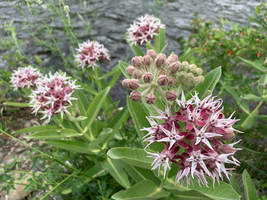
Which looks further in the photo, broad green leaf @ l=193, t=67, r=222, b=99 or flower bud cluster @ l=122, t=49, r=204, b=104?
broad green leaf @ l=193, t=67, r=222, b=99

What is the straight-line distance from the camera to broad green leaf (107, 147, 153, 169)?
1.48 m

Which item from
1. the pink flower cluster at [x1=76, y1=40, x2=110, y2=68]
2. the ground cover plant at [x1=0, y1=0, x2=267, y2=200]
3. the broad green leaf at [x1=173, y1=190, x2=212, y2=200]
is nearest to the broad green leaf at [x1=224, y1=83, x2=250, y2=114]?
the ground cover plant at [x1=0, y1=0, x2=267, y2=200]

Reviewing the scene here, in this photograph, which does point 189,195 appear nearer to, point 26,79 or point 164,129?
point 164,129

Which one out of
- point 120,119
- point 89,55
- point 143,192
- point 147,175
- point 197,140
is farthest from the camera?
point 89,55

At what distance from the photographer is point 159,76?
1522 millimetres

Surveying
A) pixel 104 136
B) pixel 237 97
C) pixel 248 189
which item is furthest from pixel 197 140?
pixel 237 97

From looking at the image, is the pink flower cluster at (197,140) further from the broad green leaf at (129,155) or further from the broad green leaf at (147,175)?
the broad green leaf at (147,175)

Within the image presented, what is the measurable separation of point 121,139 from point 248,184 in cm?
134

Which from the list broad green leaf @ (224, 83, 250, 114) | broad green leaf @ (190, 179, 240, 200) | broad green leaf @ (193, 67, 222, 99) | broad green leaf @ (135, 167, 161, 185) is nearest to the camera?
broad green leaf @ (190, 179, 240, 200)

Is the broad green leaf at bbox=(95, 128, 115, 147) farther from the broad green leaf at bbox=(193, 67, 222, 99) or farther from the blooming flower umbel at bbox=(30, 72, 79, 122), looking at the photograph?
the broad green leaf at bbox=(193, 67, 222, 99)

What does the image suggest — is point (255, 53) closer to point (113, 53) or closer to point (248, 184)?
point (248, 184)

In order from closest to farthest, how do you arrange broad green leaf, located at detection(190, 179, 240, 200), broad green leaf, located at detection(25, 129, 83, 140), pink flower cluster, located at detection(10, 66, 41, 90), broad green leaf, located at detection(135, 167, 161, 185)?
broad green leaf, located at detection(190, 179, 240, 200) < broad green leaf, located at detection(135, 167, 161, 185) < broad green leaf, located at detection(25, 129, 83, 140) < pink flower cluster, located at detection(10, 66, 41, 90)

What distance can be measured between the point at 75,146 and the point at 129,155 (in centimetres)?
74

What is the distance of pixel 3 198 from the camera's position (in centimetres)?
270
